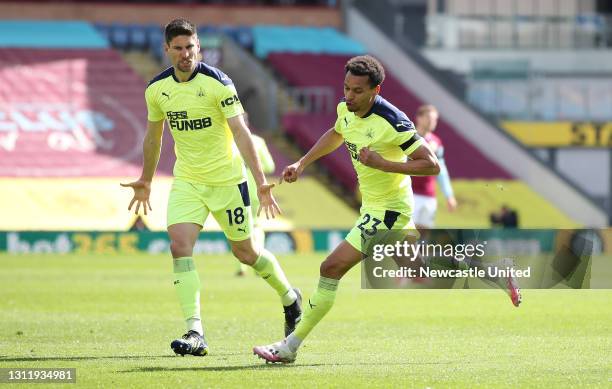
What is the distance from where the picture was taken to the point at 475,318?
15.6 meters

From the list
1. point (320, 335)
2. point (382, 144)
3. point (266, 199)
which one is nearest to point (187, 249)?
point (266, 199)

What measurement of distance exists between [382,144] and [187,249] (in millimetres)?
1911

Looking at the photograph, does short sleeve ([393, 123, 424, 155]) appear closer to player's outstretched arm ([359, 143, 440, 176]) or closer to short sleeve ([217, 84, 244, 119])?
player's outstretched arm ([359, 143, 440, 176])

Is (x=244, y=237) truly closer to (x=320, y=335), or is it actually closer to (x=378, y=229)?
(x=378, y=229)

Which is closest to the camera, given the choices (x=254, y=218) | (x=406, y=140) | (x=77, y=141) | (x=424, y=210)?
(x=406, y=140)

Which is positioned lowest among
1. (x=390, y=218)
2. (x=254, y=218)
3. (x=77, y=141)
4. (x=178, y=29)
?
(x=77, y=141)

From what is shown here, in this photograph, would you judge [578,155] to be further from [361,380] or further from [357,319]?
[361,380]

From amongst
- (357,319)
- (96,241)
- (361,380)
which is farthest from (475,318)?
(96,241)

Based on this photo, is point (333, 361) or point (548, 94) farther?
point (548, 94)

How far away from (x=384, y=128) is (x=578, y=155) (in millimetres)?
36737

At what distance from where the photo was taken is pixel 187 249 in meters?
11.6

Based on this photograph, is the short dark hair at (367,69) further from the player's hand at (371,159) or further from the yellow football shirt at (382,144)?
the player's hand at (371,159)

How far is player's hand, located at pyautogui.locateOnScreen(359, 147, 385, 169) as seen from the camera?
34.0 ft

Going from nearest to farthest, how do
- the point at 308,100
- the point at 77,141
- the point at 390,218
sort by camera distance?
the point at 390,218 → the point at 77,141 → the point at 308,100
